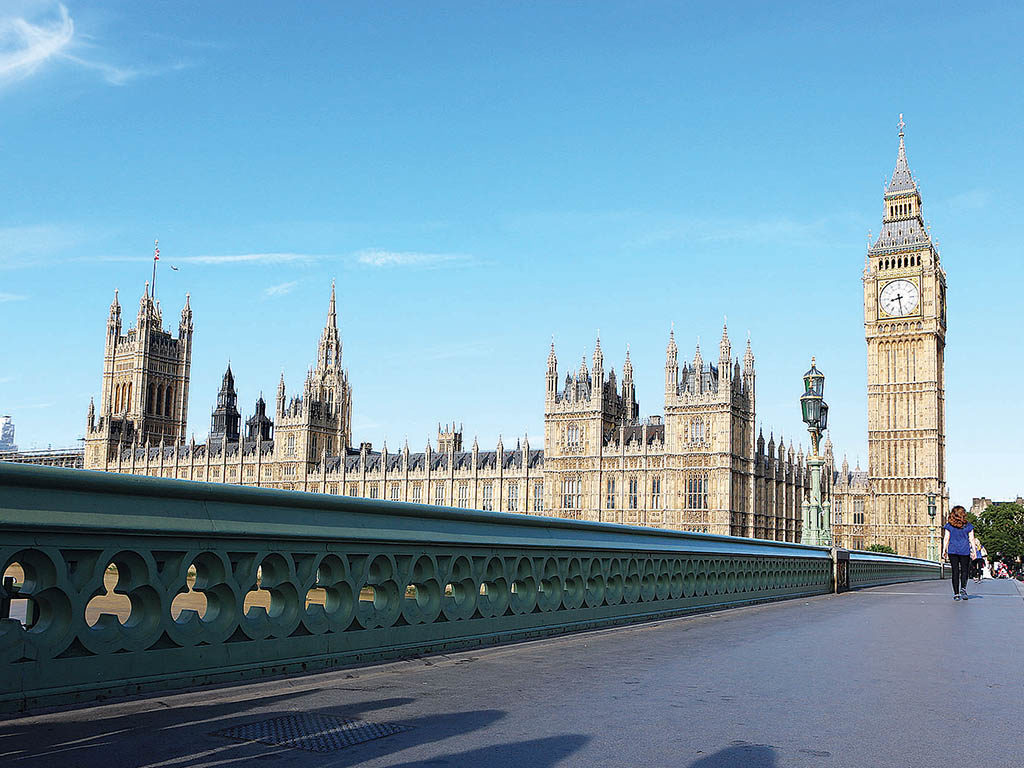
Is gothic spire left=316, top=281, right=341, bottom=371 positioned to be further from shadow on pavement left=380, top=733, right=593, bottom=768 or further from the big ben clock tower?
shadow on pavement left=380, top=733, right=593, bottom=768

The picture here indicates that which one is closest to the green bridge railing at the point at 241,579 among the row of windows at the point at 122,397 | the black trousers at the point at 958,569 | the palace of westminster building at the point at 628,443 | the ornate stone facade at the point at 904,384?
the black trousers at the point at 958,569

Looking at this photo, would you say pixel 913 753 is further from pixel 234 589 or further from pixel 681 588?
pixel 681 588

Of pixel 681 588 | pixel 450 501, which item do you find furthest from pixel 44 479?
pixel 450 501

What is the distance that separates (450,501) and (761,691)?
75069 mm

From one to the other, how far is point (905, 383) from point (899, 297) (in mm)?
8252

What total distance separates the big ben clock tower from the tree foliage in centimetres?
1497

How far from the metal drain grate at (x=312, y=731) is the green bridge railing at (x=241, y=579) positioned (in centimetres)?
80

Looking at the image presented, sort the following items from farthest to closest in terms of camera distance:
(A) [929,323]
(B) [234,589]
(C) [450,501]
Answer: (A) [929,323] < (C) [450,501] < (B) [234,589]

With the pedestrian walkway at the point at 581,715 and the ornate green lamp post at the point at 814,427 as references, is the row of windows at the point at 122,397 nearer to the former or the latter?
the ornate green lamp post at the point at 814,427

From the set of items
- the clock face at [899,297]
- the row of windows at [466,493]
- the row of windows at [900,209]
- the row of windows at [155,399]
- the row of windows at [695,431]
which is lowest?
the row of windows at [466,493]

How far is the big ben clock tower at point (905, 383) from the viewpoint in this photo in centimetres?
8825

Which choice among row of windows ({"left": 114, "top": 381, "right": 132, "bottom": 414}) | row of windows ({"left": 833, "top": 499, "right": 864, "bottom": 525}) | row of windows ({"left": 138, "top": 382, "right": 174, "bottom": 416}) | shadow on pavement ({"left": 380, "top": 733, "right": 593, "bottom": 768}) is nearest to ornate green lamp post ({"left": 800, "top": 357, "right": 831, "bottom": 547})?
shadow on pavement ({"left": 380, "top": 733, "right": 593, "bottom": 768})

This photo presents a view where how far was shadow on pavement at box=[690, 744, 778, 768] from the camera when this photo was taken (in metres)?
4.05

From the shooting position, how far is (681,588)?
11867 millimetres
